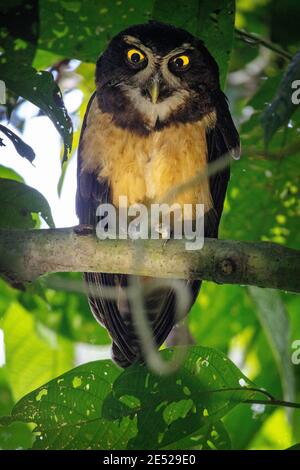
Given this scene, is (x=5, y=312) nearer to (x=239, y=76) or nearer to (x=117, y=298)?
(x=117, y=298)

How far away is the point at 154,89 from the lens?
3844 mm

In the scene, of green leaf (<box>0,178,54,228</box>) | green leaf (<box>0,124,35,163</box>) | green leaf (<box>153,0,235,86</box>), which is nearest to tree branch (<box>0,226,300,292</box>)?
green leaf (<box>0,178,54,228</box>)

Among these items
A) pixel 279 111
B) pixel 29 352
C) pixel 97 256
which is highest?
pixel 279 111

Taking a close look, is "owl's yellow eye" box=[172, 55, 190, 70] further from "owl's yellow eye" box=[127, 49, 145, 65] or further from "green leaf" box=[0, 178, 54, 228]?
"green leaf" box=[0, 178, 54, 228]

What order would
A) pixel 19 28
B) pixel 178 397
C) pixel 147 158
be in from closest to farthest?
pixel 178 397
pixel 19 28
pixel 147 158

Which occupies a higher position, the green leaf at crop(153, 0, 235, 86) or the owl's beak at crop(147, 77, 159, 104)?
the green leaf at crop(153, 0, 235, 86)

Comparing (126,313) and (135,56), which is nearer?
(135,56)

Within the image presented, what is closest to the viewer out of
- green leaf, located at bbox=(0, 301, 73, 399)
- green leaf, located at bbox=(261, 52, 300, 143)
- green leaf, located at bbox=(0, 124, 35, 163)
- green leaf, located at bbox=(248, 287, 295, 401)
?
green leaf, located at bbox=(261, 52, 300, 143)

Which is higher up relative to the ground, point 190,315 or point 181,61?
point 181,61

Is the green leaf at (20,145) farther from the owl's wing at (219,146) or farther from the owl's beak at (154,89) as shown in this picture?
the owl's wing at (219,146)

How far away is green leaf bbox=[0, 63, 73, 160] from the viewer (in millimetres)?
2895

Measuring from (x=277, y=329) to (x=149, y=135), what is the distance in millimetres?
1283

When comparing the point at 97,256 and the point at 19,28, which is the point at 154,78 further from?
the point at 97,256

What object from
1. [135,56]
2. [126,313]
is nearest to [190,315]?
[126,313]
